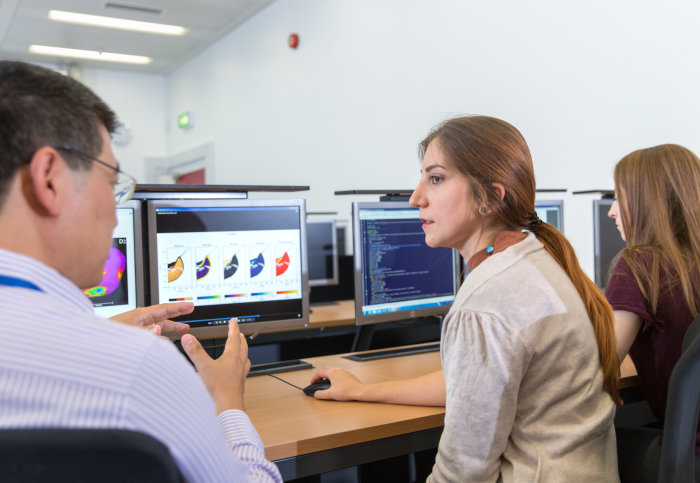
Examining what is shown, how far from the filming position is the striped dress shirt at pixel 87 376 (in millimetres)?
584

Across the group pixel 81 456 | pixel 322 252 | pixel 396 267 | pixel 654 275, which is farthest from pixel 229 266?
pixel 322 252

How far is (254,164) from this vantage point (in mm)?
6109

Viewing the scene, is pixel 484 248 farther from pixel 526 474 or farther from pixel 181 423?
pixel 181 423

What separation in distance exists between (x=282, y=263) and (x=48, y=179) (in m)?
1.24

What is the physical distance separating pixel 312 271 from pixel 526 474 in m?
2.52

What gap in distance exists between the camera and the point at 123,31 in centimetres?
625

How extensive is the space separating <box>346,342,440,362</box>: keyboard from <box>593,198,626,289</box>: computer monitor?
90cm

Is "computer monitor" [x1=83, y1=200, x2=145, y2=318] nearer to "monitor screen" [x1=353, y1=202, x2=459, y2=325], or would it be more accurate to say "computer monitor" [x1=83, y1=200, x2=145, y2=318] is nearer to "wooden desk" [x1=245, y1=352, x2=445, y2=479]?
"wooden desk" [x1=245, y1=352, x2=445, y2=479]

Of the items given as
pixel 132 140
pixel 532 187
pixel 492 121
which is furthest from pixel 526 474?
pixel 132 140

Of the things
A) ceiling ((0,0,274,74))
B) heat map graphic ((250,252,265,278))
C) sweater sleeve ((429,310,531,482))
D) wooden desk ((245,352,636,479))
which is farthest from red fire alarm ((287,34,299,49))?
sweater sleeve ((429,310,531,482))

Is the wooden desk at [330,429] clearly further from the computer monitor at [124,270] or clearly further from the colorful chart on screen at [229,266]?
the computer monitor at [124,270]

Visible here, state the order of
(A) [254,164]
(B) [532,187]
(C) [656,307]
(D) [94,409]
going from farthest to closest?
(A) [254,164]
(C) [656,307]
(B) [532,187]
(D) [94,409]

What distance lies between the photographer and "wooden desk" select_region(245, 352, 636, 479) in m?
1.28

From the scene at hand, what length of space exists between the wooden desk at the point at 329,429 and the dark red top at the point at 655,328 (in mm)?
552
